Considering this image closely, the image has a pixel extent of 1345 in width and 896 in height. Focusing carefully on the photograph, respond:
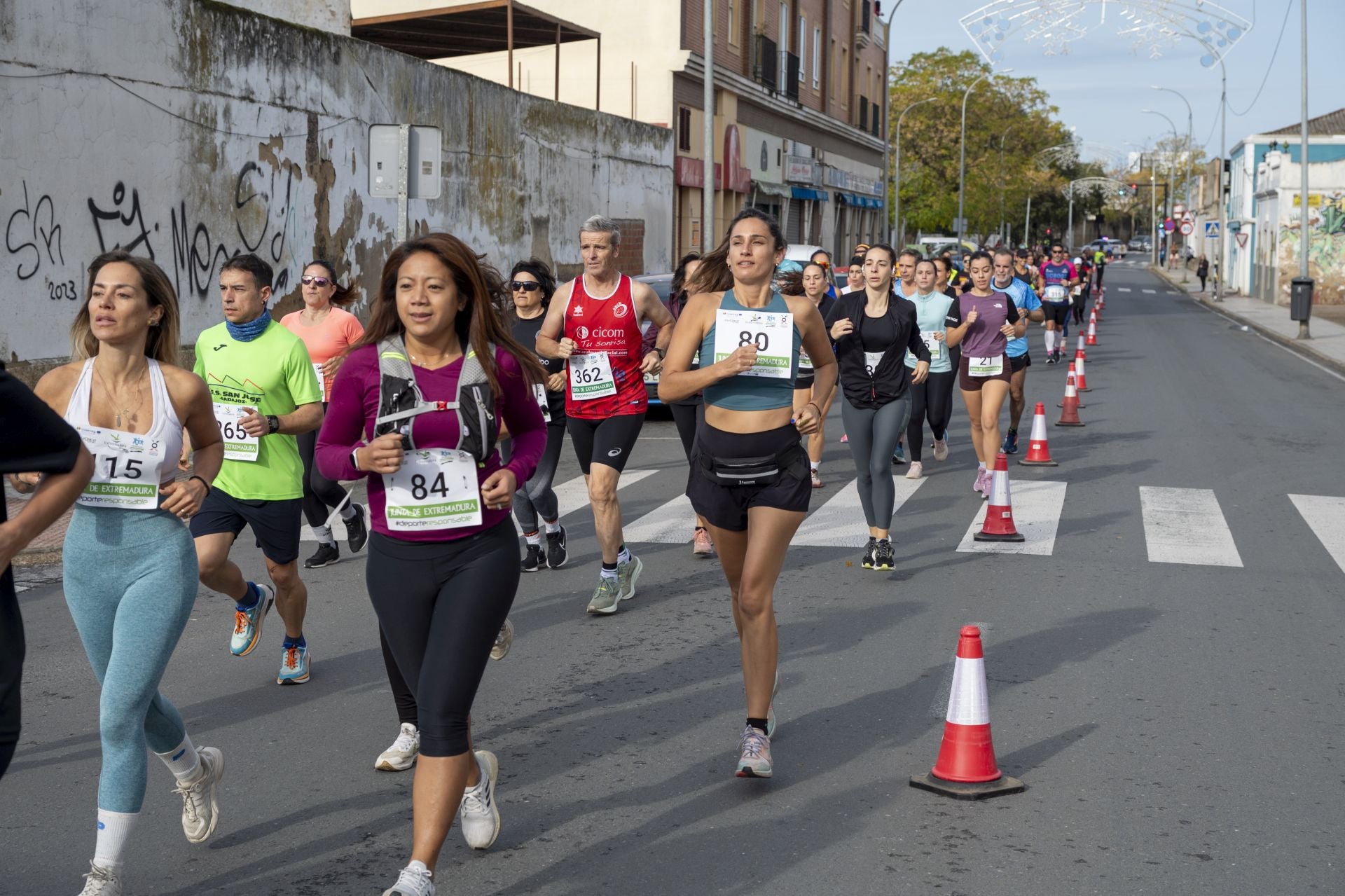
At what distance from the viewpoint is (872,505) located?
29.2ft

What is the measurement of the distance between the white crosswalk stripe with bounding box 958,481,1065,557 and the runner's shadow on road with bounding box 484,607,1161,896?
9.76 ft

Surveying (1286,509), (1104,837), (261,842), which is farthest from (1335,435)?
(261,842)

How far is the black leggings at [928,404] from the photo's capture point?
41.1 feet

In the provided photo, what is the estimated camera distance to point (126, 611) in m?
3.95

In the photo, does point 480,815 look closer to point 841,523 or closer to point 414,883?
point 414,883

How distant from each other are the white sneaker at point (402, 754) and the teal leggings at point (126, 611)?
49.1 inches

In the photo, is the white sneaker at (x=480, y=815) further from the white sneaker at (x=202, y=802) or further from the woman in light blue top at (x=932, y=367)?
the woman in light blue top at (x=932, y=367)

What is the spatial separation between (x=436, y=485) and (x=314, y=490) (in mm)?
4881

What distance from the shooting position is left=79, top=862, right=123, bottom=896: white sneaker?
12.5 feet

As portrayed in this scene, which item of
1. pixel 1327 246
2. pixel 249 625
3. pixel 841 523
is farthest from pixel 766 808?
pixel 1327 246

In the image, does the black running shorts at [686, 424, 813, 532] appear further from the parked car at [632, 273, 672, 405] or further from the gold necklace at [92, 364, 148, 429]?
the parked car at [632, 273, 672, 405]

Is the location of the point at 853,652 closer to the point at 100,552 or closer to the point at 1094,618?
the point at 1094,618

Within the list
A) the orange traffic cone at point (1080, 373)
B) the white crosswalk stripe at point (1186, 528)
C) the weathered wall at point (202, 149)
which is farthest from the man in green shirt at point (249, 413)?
the orange traffic cone at point (1080, 373)

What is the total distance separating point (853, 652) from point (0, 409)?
4710mm
